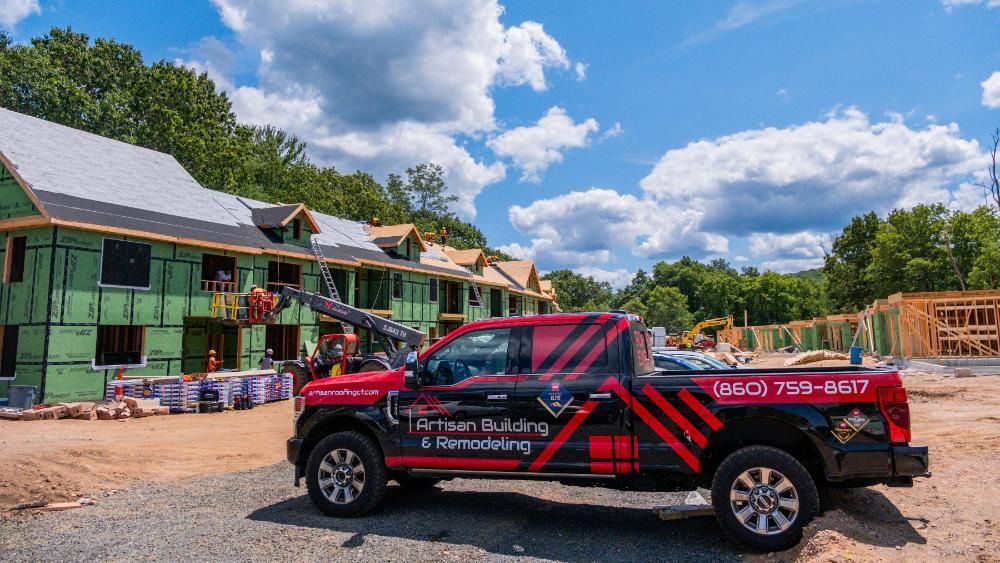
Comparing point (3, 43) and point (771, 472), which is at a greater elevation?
point (3, 43)

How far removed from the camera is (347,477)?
6.55m

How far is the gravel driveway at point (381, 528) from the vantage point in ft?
17.9

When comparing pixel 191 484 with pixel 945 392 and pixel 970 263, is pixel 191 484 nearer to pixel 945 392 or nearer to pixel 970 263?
pixel 945 392

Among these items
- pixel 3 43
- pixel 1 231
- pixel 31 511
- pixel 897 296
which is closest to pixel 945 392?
pixel 897 296

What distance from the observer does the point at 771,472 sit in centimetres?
524

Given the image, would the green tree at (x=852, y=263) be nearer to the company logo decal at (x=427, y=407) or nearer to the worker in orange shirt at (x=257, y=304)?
the worker in orange shirt at (x=257, y=304)

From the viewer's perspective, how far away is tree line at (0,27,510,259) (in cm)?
3534

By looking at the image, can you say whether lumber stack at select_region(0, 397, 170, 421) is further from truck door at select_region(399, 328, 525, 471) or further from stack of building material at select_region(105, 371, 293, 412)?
truck door at select_region(399, 328, 525, 471)

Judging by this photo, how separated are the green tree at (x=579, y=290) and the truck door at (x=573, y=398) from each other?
3741 inches

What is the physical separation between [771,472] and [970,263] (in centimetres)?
5300

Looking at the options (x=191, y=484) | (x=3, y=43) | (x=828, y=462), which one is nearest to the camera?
(x=828, y=462)

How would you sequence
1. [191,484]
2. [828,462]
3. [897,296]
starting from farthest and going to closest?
[897,296] → [191,484] → [828,462]

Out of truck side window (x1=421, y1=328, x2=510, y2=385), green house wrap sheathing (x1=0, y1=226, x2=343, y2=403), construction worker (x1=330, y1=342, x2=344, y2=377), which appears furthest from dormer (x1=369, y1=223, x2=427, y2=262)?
truck side window (x1=421, y1=328, x2=510, y2=385)

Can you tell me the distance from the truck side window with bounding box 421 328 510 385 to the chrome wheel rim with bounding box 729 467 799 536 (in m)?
2.51
